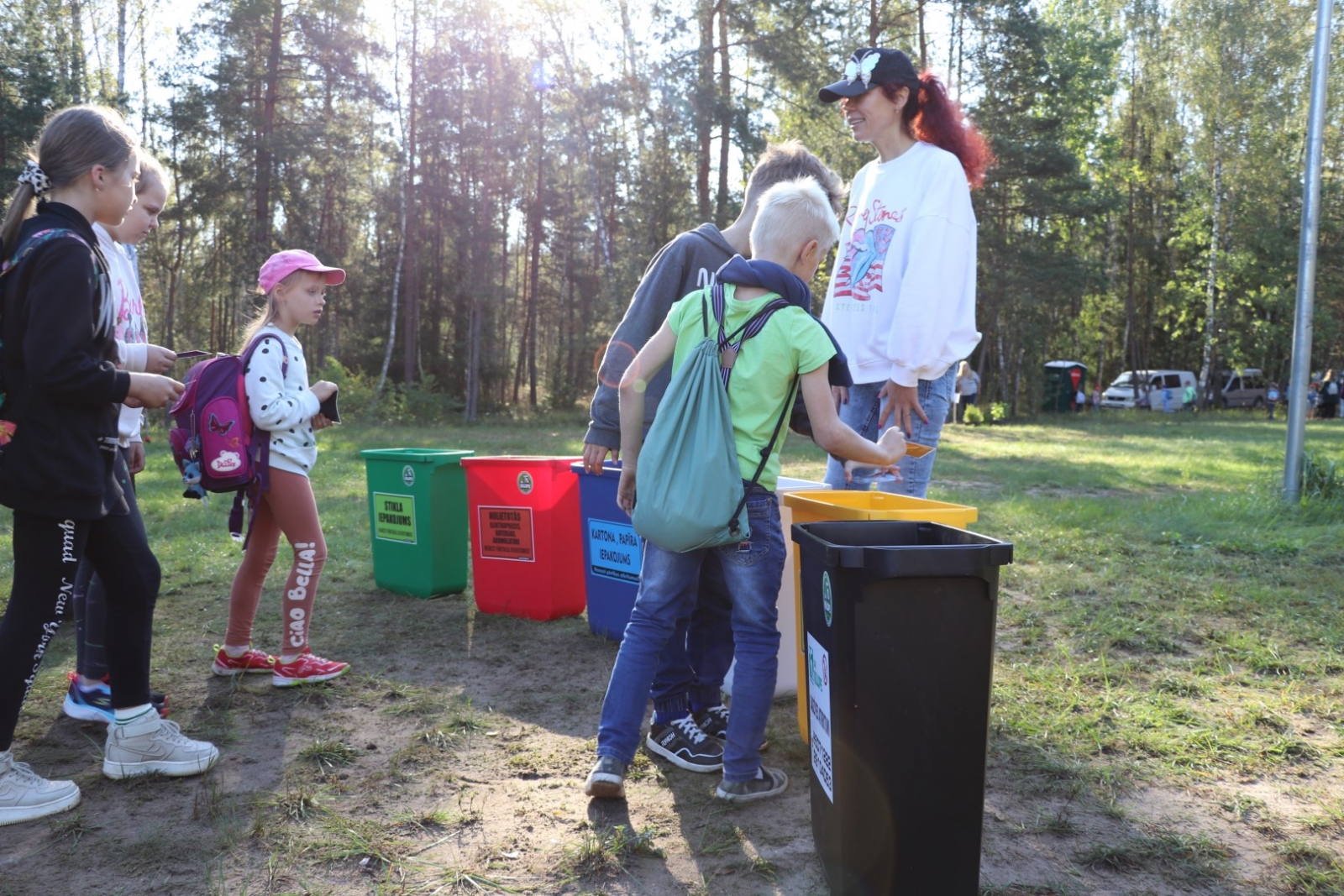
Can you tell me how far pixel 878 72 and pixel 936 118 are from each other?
27 centimetres

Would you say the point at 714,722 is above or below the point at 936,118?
below

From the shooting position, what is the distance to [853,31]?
74.1ft

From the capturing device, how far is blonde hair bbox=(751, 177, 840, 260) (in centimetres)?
280

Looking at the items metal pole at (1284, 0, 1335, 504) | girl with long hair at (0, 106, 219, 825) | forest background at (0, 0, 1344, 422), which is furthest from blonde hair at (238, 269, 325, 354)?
forest background at (0, 0, 1344, 422)

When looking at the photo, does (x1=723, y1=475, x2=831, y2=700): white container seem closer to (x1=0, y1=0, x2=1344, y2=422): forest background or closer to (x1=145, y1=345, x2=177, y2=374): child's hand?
(x1=145, y1=345, x2=177, y2=374): child's hand

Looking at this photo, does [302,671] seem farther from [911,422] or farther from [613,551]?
[911,422]

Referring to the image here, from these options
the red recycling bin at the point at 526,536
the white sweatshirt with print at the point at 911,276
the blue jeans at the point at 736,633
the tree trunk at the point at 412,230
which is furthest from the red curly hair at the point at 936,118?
the tree trunk at the point at 412,230

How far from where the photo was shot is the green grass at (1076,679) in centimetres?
257

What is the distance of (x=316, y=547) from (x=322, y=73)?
73.1 ft

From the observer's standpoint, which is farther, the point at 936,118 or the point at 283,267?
the point at 283,267

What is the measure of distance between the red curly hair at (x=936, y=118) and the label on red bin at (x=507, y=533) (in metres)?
2.50

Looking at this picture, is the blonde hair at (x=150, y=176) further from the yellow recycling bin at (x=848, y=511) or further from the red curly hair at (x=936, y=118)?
the red curly hair at (x=936, y=118)

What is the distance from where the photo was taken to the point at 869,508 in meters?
3.01

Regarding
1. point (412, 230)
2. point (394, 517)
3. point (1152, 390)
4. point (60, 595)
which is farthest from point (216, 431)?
point (1152, 390)
